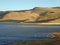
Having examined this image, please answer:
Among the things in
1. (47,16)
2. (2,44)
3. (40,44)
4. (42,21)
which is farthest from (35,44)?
(47,16)

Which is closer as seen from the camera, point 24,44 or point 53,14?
point 24,44

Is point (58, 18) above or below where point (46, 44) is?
above

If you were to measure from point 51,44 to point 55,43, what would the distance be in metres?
1.17

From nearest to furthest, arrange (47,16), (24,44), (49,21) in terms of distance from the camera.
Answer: (24,44)
(49,21)
(47,16)

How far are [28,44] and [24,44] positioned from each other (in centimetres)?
56

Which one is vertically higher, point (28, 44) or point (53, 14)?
point (53, 14)

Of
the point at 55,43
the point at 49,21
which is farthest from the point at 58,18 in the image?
the point at 55,43

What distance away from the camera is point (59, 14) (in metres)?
188

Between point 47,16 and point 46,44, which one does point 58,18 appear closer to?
point 47,16

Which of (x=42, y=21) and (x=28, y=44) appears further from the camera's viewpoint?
(x=42, y=21)

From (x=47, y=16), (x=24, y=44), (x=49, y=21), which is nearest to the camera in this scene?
(x=24, y=44)

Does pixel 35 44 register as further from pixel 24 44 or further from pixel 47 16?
pixel 47 16

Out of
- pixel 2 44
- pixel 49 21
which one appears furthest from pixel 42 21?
pixel 2 44

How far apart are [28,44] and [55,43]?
3.63m
